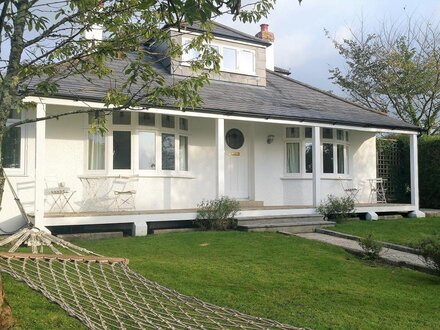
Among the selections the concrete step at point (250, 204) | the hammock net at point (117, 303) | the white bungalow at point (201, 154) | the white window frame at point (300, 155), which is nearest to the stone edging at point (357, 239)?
the white bungalow at point (201, 154)

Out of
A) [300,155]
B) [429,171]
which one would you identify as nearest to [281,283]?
[300,155]

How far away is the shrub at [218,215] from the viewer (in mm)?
12391

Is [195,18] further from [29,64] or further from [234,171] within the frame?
[234,171]

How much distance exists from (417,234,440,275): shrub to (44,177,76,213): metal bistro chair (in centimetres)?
823

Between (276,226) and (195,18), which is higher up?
(195,18)

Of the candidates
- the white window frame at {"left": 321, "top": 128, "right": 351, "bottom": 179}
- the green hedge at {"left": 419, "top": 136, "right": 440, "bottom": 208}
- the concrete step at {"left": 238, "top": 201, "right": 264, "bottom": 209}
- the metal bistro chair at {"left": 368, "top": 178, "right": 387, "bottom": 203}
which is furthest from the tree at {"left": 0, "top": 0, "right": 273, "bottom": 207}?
the green hedge at {"left": 419, "top": 136, "right": 440, "bottom": 208}

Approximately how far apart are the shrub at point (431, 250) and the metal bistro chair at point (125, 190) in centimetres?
761

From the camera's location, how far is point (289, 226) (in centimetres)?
1280

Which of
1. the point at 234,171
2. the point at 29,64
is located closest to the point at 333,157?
the point at 234,171

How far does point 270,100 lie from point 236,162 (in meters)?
2.28

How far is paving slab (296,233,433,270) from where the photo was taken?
28.5 ft

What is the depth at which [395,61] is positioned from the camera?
27703mm

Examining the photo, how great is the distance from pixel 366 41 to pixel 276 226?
827 inches

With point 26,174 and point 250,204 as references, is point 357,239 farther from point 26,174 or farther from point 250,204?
point 26,174
